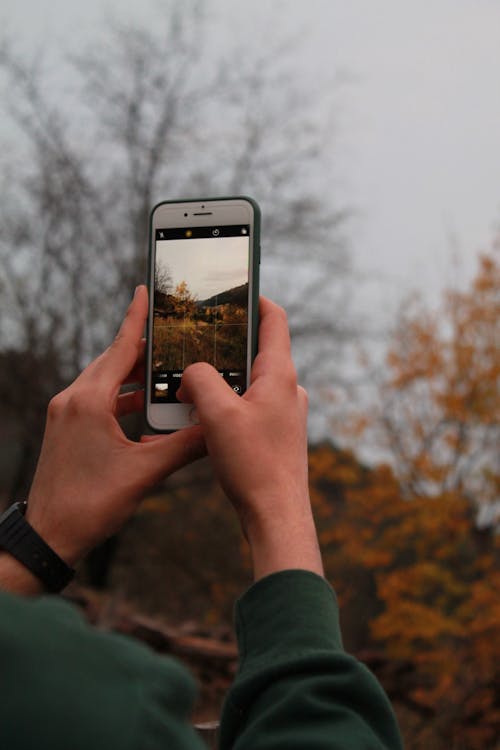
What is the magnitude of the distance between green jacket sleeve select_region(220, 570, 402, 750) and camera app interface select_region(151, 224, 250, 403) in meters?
0.66

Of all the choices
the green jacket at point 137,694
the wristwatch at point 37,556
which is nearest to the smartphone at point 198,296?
the wristwatch at point 37,556

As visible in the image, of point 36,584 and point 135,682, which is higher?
point 135,682

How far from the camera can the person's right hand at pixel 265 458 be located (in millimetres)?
944

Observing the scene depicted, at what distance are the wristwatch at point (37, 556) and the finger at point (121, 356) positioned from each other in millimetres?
211

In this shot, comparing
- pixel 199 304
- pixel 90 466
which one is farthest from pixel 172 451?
pixel 199 304

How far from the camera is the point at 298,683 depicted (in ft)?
2.55

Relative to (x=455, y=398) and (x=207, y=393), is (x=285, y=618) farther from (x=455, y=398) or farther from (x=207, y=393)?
(x=455, y=398)

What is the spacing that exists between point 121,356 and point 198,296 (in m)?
0.43

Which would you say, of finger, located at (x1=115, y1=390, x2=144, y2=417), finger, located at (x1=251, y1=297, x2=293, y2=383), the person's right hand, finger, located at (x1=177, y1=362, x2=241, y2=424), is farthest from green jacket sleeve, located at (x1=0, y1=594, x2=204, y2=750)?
finger, located at (x1=115, y1=390, x2=144, y2=417)

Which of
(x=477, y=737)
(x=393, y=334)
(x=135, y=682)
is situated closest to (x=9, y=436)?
(x=393, y=334)

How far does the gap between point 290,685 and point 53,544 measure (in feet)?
1.50

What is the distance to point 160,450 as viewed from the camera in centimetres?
117

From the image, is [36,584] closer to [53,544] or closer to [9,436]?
[53,544]

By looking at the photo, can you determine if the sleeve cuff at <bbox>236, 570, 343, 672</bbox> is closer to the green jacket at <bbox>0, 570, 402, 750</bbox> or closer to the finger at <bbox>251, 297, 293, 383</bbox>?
the green jacket at <bbox>0, 570, 402, 750</bbox>
